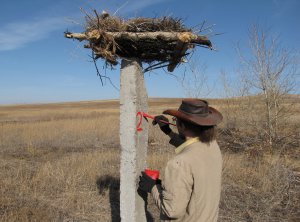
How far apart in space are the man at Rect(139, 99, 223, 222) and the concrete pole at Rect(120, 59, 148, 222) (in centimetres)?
92

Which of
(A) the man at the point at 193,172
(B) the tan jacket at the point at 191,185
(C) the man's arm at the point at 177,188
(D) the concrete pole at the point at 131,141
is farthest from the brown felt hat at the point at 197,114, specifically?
(D) the concrete pole at the point at 131,141

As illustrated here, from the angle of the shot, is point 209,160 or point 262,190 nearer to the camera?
point 209,160

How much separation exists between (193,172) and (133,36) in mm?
1578

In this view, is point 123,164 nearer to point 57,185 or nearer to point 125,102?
point 125,102

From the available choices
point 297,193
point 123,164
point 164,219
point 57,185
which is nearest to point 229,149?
point 297,193

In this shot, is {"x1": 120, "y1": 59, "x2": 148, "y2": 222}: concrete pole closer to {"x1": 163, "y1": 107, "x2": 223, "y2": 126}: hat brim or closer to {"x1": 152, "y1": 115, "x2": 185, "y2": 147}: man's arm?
{"x1": 152, "y1": 115, "x2": 185, "y2": 147}: man's arm

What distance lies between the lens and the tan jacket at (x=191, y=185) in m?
2.55

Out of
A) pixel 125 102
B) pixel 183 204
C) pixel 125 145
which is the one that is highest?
pixel 125 102

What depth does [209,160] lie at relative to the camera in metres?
2.72

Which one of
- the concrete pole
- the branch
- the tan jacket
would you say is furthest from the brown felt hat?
the concrete pole

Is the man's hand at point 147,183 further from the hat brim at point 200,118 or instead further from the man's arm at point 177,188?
the hat brim at point 200,118

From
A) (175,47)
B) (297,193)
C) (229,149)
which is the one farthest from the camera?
(229,149)

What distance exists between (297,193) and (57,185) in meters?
4.67

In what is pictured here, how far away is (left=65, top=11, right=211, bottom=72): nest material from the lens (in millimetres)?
3512
